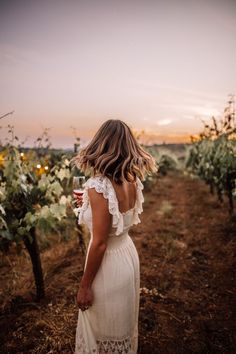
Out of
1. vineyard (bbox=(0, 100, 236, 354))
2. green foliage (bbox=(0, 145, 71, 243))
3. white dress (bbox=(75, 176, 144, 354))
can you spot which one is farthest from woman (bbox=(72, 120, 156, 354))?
green foliage (bbox=(0, 145, 71, 243))

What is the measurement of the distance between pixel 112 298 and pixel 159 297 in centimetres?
217

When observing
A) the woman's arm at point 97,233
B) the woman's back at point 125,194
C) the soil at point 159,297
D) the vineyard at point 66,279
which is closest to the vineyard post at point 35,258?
the vineyard at point 66,279

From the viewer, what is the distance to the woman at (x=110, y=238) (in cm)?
172

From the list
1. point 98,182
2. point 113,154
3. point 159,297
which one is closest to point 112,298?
point 98,182

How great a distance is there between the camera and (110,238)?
1917 mm

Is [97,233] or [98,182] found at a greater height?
[98,182]

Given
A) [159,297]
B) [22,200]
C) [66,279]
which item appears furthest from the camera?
[66,279]

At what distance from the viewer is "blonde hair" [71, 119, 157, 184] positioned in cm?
176

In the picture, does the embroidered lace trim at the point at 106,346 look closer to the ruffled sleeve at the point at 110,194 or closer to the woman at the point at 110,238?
the woman at the point at 110,238

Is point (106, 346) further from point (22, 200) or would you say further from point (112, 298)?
point (22, 200)

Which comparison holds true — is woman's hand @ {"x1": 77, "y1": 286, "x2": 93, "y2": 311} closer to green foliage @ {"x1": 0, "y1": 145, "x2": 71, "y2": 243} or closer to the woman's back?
the woman's back

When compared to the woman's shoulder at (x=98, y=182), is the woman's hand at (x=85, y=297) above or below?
below

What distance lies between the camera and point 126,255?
2025 mm

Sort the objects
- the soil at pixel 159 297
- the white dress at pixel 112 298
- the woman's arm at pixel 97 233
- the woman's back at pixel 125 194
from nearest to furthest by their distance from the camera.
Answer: the woman's arm at pixel 97 233, the woman's back at pixel 125 194, the white dress at pixel 112 298, the soil at pixel 159 297
